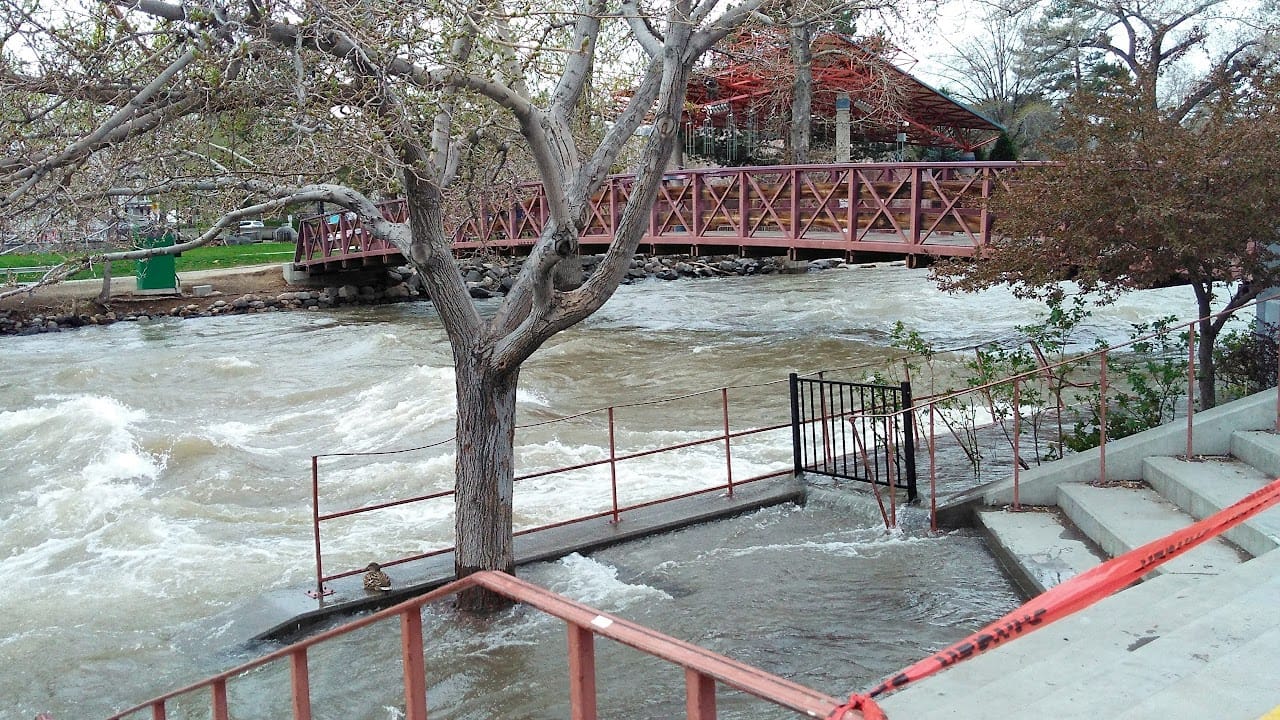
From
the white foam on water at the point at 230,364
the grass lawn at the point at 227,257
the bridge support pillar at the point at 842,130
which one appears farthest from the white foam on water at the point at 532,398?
the bridge support pillar at the point at 842,130

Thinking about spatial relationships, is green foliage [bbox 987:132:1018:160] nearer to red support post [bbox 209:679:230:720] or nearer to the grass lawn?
the grass lawn

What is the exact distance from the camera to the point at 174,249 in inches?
289

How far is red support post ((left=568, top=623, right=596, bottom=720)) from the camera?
292 centimetres

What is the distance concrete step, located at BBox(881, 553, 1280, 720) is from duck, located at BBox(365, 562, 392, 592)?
4966mm

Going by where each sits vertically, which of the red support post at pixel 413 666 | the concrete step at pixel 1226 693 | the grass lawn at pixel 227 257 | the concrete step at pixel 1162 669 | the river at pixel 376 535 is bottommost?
the river at pixel 376 535

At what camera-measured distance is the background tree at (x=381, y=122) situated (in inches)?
252

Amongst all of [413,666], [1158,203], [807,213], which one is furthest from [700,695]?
[807,213]

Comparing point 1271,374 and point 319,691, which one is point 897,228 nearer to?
point 1271,374

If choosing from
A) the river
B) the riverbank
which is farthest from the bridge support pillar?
the river

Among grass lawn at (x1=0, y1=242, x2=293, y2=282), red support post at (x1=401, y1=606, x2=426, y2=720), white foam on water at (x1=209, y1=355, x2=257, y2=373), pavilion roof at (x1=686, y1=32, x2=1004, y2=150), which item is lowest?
white foam on water at (x1=209, y1=355, x2=257, y2=373)

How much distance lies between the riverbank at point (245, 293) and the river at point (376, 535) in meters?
4.61

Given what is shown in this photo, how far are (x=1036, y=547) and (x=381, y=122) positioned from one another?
5.30 meters

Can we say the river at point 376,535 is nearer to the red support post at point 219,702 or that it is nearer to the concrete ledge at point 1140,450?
the concrete ledge at point 1140,450

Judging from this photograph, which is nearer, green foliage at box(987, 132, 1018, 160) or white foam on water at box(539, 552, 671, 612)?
white foam on water at box(539, 552, 671, 612)
